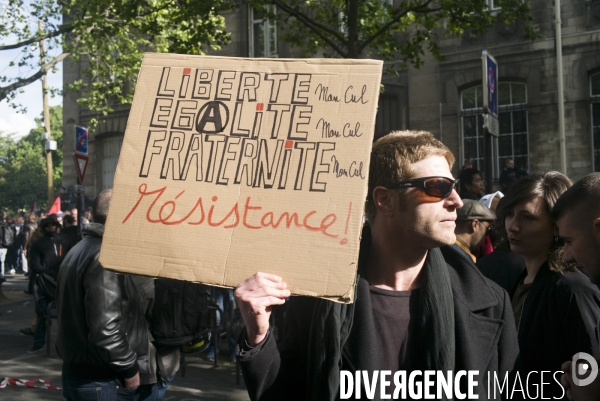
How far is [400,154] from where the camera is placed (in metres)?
2.60

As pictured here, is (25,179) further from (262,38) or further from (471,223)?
(471,223)

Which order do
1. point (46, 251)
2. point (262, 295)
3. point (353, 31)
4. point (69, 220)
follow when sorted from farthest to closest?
point (69, 220), point (46, 251), point (353, 31), point (262, 295)

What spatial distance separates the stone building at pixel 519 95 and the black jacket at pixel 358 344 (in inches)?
624

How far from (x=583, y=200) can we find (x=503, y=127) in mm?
16972

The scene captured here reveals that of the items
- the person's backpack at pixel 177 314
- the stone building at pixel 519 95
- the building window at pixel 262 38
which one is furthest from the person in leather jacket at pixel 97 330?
the building window at pixel 262 38

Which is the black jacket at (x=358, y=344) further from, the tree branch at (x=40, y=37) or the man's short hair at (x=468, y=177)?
the tree branch at (x=40, y=37)

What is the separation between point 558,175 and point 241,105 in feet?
6.95

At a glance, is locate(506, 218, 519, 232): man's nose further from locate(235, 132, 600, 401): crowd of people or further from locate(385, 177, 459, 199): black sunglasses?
locate(385, 177, 459, 199): black sunglasses

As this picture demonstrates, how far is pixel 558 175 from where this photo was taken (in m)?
3.92

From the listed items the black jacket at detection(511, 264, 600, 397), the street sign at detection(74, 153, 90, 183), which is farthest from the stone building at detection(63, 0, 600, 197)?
the black jacket at detection(511, 264, 600, 397)

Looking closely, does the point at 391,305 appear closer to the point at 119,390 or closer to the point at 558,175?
the point at 558,175

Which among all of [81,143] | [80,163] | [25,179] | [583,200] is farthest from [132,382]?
[25,179]

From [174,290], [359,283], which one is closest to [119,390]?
[174,290]

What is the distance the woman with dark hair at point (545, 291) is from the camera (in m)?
2.86
